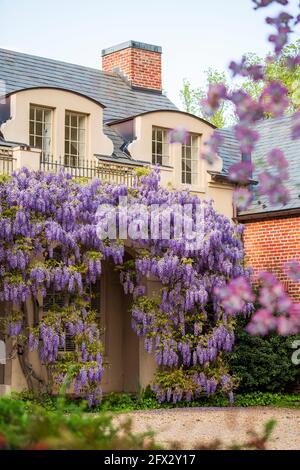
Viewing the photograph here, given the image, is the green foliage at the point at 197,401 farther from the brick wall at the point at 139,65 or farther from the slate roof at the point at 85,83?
the brick wall at the point at 139,65

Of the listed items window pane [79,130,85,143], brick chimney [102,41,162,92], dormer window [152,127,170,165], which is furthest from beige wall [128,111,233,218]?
brick chimney [102,41,162,92]

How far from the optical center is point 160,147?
1845cm

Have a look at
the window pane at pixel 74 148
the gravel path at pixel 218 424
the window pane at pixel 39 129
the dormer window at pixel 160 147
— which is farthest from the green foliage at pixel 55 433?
the dormer window at pixel 160 147

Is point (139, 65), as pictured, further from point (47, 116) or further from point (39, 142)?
point (39, 142)

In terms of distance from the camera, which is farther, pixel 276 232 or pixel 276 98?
pixel 276 232

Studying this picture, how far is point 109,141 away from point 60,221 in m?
→ 2.57

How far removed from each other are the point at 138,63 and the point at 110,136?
3.19 metres

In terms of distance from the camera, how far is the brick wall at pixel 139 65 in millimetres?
20438

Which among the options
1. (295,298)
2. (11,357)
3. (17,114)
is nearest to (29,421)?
(11,357)

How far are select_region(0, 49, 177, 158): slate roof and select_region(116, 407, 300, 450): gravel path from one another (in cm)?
531

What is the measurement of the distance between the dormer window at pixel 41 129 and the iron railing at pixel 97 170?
0.27m

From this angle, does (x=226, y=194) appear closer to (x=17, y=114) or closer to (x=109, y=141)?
(x=109, y=141)

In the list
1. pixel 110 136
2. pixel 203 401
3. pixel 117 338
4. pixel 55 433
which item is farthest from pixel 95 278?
pixel 55 433

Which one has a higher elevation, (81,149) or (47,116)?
(47,116)
